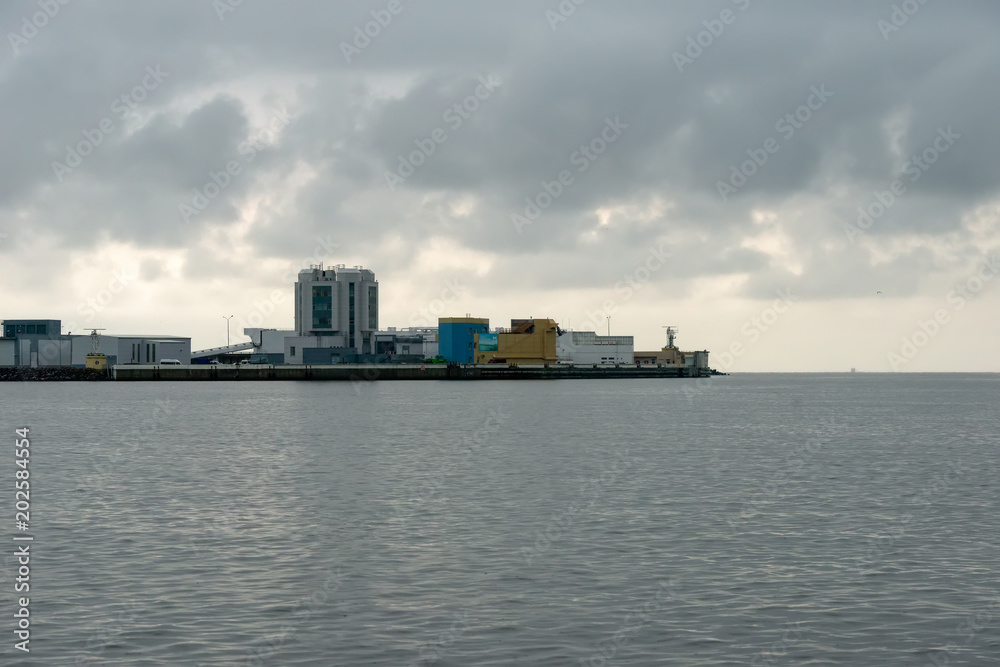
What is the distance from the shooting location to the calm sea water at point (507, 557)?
725 inches

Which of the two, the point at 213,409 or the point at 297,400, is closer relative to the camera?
the point at 213,409

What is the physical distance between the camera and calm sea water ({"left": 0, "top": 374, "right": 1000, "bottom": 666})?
18.4 meters

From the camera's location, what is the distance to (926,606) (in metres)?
20.9

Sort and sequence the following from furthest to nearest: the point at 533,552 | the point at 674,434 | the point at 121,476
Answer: the point at 674,434, the point at 121,476, the point at 533,552

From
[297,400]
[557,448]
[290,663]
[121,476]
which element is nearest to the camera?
[290,663]

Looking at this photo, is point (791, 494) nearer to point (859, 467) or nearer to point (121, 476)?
point (859, 467)

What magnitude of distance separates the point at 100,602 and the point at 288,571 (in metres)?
4.39

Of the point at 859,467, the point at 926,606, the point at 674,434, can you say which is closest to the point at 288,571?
the point at 926,606

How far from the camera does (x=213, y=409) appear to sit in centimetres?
11238

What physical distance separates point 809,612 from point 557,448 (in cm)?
4018

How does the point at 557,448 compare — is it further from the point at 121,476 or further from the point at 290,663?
the point at 290,663

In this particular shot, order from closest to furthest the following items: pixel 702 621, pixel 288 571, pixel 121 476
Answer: pixel 702 621 → pixel 288 571 → pixel 121 476

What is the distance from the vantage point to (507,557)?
26.1 meters

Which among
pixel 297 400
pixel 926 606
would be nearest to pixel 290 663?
pixel 926 606
